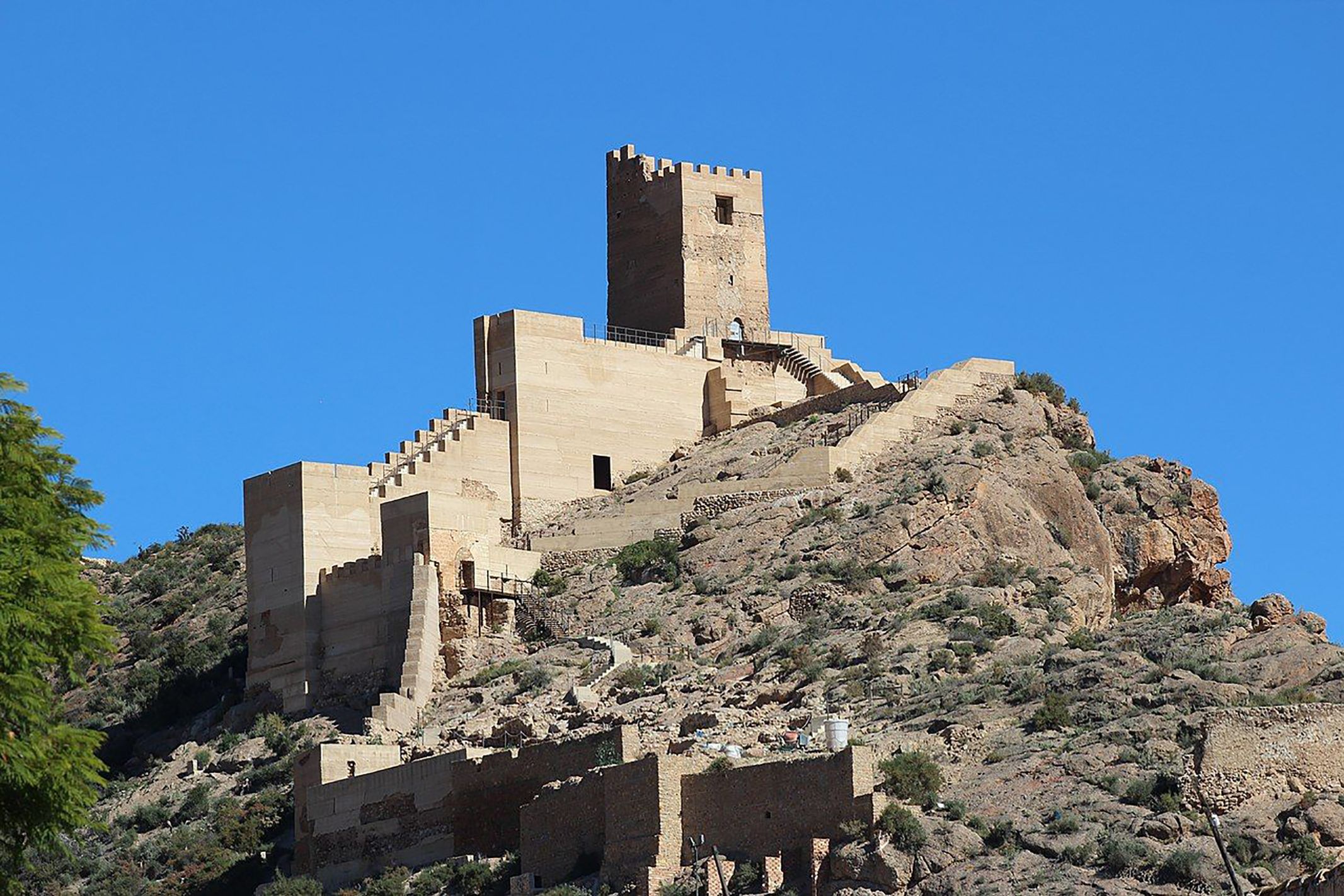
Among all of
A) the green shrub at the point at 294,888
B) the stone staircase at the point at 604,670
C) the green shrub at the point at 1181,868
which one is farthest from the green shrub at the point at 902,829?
the green shrub at the point at 294,888

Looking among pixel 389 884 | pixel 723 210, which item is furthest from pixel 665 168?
pixel 389 884

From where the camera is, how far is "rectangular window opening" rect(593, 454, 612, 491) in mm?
69625

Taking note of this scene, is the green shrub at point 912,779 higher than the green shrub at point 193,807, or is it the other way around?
the green shrub at point 193,807

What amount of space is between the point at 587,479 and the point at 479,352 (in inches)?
135

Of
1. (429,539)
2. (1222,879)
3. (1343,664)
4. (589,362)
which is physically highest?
(589,362)

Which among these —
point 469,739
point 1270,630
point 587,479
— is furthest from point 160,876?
point 1270,630

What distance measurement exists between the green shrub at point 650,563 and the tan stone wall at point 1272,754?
1839 centimetres

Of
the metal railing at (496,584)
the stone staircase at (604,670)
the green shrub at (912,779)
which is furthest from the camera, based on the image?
the metal railing at (496,584)

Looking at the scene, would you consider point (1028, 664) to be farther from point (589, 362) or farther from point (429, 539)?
point (589, 362)

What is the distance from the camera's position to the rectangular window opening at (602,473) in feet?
228

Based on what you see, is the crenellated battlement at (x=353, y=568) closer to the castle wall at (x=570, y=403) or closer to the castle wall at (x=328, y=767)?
the castle wall at (x=570, y=403)

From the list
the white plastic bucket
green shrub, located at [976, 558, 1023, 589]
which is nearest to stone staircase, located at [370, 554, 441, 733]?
green shrub, located at [976, 558, 1023, 589]

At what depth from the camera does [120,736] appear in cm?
6706

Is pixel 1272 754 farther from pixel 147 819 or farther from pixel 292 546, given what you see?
pixel 292 546
